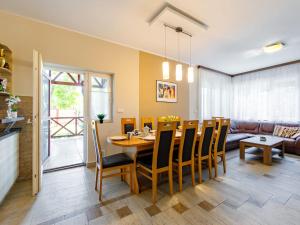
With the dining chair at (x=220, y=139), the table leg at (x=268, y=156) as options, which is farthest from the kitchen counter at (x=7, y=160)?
the table leg at (x=268, y=156)

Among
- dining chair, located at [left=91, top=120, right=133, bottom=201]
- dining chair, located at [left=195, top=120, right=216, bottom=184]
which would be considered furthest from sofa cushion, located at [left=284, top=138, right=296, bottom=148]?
dining chair, located at [left=91, top=120, right=133, bottom=201]

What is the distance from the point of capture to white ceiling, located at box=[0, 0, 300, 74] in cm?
213

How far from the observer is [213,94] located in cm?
549

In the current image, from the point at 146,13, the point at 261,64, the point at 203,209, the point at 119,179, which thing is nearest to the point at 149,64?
the point at 146,13

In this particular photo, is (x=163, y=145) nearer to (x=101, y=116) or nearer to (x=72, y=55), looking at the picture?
(x=101, y=116)

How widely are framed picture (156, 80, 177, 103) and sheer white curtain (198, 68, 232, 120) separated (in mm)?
1129

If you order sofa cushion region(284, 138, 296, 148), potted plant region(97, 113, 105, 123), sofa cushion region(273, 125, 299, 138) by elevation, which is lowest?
sofa cushion region(284, 138, 296, 148)

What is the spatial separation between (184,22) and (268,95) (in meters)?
4.54

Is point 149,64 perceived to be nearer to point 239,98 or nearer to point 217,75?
point 217,75

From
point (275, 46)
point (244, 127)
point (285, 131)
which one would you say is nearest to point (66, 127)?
point (244, 127)

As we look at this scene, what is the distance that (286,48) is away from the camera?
143 inches

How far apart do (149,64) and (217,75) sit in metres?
3.13

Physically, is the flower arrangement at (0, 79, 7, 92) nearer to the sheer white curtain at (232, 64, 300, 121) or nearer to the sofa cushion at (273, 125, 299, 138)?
the sofa cushion at (273, 125, 299, 138)

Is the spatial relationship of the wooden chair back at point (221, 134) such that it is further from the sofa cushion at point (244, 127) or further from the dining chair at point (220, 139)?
the sofa cushion at point (244, 127)
